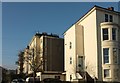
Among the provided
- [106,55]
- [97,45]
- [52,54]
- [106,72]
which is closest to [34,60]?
[52,54]

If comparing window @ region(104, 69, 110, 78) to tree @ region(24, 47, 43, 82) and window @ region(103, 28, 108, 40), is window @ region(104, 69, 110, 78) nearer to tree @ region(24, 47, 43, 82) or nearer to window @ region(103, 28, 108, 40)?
window @ region(103, 28, 108, 40)

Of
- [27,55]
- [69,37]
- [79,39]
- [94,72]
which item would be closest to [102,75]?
[94,72]

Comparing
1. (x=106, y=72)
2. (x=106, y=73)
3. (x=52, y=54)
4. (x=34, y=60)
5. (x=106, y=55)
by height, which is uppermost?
(x=52, y=54)

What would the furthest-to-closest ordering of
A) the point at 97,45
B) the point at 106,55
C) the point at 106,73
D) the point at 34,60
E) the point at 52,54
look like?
the point at 52,54, the point at 34,60, the point at 97,45, the point at 106,55, the point at 106,73

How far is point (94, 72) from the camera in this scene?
110 feet

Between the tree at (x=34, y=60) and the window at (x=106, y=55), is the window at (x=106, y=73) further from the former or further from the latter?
the tree at (x=34, y=60)

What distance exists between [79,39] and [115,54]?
6.18 m

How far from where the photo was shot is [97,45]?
109 ft

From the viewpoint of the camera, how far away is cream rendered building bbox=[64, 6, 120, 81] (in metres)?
32.8

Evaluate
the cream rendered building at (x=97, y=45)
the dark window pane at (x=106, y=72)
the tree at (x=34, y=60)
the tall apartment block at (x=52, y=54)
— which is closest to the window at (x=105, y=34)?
the cream rendered building at (x=97, y=45)

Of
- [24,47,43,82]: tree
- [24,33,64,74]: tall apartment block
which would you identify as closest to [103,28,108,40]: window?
[24,47,43,82]: tree

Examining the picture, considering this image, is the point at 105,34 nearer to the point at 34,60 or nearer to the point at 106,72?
the point at 106,72

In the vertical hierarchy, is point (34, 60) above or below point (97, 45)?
below

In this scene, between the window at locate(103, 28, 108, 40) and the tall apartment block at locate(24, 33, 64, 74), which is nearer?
the window at locate(103, 28, 108, 40)
